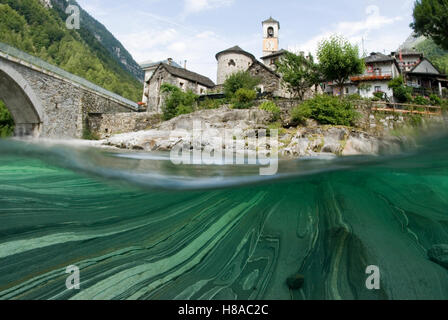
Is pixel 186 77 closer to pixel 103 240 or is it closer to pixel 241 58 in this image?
pixel 241 58

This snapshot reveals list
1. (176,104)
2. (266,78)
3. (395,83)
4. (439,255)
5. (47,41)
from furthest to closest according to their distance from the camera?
(47,41) → (395,83) → (266,78) → (176,104) → (439,255)

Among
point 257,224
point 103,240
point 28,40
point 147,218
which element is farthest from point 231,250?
point 28,40

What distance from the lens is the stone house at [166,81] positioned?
34.9m

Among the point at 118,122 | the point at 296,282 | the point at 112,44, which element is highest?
the point at 112,44

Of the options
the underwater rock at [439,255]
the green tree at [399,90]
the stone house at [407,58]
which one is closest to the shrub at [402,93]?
the green tree at [399,90]

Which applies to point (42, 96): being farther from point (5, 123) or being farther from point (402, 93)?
point (402, 93)

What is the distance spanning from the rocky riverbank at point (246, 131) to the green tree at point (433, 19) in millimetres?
9503

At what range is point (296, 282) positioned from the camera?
2.52m

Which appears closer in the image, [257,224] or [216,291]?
[216,291]

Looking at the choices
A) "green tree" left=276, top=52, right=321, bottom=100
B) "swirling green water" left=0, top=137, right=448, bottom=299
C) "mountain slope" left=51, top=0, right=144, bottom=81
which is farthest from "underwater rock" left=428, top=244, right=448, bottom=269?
"mountain slope" left=51, top=0, right=144, bottom=81

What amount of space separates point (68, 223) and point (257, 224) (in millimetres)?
2462

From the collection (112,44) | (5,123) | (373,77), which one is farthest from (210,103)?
(112,44)

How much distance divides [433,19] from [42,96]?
30307mm

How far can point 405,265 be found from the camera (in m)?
2.87
